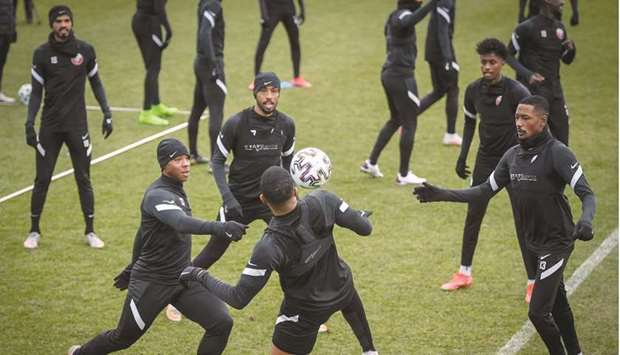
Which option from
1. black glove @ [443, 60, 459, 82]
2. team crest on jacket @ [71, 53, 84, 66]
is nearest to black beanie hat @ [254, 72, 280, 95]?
team crest on jacket @ [71, 53, 84, 66]

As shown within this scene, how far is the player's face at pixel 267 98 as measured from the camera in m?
9.30

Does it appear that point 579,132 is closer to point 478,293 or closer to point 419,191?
point 478,293

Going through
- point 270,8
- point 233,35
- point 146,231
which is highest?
point 146,231

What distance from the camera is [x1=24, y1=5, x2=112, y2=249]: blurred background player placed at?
35.9 ft

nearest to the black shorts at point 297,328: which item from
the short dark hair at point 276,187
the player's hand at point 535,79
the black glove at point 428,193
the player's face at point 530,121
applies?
the short dark hair at point 276,187

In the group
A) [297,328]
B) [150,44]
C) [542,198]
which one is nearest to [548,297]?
[542,198]

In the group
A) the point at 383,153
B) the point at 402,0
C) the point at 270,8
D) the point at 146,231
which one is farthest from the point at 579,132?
the point at 146,231

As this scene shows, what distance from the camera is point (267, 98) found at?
9.33 metres

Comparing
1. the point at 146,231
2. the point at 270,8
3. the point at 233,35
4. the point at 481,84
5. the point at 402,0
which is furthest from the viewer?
the point at 233,35

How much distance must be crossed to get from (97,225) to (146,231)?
4500mm

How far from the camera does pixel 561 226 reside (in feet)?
26.8

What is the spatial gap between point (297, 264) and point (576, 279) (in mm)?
4591

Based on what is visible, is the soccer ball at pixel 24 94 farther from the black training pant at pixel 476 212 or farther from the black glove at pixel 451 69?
the black training pant at pixel 476 212

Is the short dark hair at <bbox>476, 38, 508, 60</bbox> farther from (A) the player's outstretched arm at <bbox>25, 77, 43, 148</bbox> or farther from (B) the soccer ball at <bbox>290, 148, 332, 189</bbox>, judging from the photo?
(A) the player's outstretched arm at <bbox>25, 77, 43, 148</bbox>
